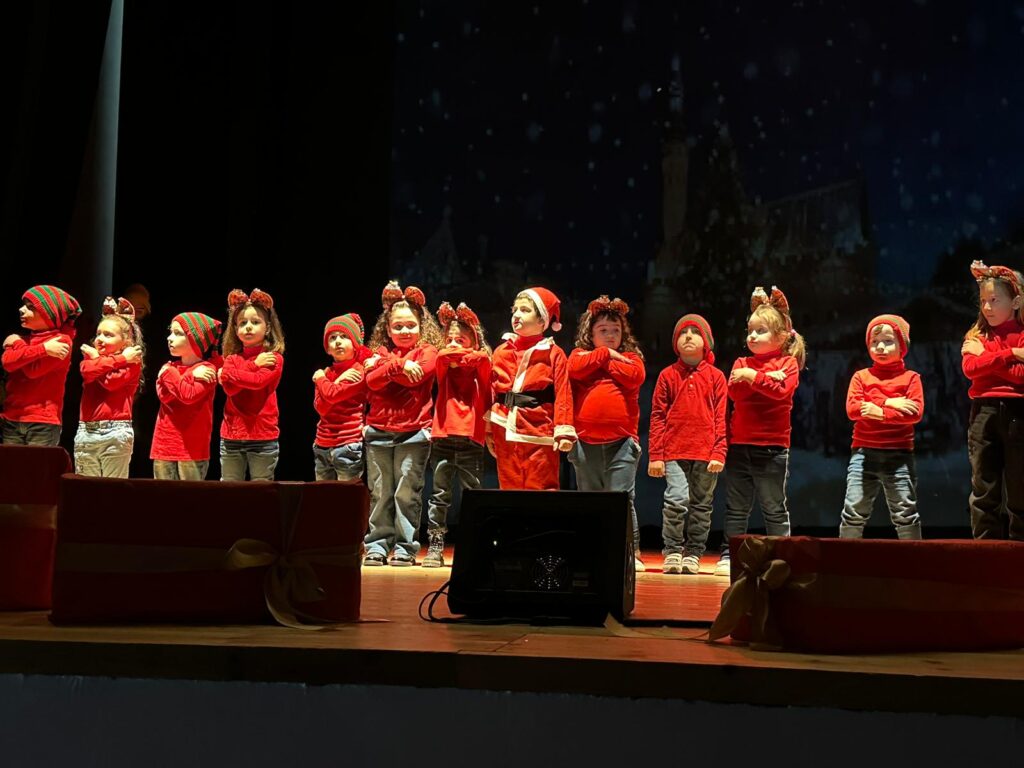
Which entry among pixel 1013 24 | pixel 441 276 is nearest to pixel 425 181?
pixel 441 276

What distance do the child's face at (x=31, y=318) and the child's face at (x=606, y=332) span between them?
2707mm

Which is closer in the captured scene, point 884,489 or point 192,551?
point 192,551

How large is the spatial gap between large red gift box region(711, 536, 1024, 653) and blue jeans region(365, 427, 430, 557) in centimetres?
309

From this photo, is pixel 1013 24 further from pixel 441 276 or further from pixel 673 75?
pixel 441 276

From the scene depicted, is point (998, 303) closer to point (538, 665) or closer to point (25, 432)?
point (538, 665)

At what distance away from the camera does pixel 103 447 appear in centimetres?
521

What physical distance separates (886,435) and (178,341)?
11.0 feet

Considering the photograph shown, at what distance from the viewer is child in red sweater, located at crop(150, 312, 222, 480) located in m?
5.10

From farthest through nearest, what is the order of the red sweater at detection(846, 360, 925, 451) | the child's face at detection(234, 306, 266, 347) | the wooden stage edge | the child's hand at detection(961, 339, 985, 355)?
the child's face at detection(234, 306, 266, 347) < the red sweater at detection(846, 360, 925, 451) < the child's hand at detection(961, 339, 985, 355) < the wooden stage edge

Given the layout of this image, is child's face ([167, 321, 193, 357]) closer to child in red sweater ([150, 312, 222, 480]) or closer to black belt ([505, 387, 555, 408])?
child in red sweater ([150, 312, 222, 480])

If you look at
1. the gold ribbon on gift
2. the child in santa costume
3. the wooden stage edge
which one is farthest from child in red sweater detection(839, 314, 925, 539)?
the gold ribbon on gift

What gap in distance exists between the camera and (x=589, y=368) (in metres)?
4.49

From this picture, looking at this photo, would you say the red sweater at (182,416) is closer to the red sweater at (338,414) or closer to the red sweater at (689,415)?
the red sweater at (338,414)

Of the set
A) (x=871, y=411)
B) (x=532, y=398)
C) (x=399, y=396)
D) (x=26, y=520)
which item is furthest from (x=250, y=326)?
(x=26, y=520)
